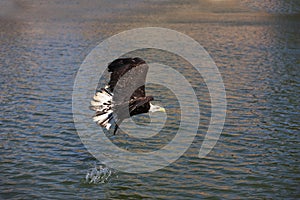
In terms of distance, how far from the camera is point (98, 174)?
29.7ft

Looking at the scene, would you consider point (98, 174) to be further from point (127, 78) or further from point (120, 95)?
point (127, 78)

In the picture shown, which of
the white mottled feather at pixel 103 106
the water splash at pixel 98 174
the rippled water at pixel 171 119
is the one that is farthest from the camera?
the water splash at pixel 98 174

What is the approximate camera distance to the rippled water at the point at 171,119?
8734 mm

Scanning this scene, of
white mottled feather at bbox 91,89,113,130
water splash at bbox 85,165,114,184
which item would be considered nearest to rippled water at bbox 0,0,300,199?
water splash at bbox 85,165,114,184

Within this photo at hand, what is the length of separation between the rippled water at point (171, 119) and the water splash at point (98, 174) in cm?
7

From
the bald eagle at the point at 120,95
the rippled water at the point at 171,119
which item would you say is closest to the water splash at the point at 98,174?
the rippled water at the point at 171,119

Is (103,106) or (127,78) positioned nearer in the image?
(127,78)

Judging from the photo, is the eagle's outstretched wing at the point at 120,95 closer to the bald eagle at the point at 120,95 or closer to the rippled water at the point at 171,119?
the bald eagle at the point at 120,95

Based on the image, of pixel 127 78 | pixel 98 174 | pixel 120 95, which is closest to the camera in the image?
pixel 127 78

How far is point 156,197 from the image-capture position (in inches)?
329

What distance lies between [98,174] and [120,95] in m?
1.54

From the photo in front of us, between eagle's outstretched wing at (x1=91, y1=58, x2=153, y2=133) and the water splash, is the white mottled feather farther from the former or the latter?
the water splash

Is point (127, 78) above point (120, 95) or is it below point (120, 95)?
above

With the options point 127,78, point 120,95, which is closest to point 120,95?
point 120,95
